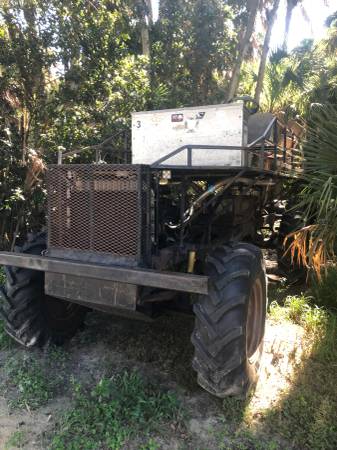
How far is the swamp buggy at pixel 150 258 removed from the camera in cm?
299

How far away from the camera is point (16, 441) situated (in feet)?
9.49

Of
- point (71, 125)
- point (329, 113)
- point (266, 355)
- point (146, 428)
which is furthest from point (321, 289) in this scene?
point (71, 125)

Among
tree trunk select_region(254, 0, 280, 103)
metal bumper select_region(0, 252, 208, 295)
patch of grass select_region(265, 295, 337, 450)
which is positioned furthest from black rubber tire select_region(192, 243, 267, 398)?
tree trunk select_region(254, 0, 280, 103)

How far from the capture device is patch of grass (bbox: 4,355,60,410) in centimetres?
Result: 335

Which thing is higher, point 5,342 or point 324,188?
point 324,188

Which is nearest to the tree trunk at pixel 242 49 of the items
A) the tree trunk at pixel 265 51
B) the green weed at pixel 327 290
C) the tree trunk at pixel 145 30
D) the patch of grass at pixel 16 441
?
the tree trunk at pixel 265 51

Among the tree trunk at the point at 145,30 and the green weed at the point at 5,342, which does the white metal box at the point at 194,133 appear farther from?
the tree trunk at the point at 145,30

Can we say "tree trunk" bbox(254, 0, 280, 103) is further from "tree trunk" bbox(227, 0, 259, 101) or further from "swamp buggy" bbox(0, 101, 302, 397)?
"swamp buggy" bbox(0, 101, 302, 397)

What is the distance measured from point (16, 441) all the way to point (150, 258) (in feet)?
5.39

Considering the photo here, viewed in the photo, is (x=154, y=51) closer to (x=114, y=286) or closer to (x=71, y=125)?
(x=71, y=125)

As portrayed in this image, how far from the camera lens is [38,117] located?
6809mm

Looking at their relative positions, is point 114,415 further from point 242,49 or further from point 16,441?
point 242,49

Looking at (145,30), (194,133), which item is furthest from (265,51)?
Answer: (194,133)

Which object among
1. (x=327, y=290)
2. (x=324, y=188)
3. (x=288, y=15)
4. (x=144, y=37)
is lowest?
(x=327, y=290)
